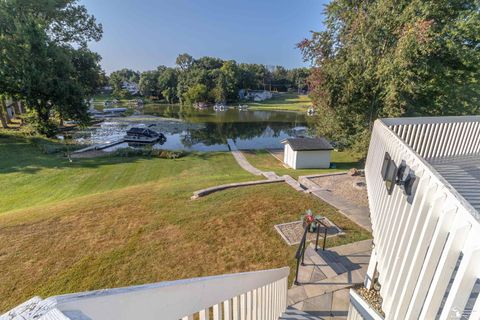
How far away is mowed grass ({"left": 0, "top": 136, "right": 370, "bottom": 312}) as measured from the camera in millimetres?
4527

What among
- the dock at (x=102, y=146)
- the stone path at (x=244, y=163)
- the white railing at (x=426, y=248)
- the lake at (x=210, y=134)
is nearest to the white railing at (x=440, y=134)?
the white railing at (x=426, y=248)

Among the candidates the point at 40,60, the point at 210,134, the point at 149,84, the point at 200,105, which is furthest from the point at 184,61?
the point at 40,60

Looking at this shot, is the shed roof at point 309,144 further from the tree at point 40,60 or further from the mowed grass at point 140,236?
the tree at point 40,60

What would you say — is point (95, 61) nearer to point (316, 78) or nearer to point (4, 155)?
point (4, 155)

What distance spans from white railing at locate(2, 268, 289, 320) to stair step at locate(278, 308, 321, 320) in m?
1.39

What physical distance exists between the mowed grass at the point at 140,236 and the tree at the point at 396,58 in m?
5.64

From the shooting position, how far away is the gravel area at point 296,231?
5.57 m

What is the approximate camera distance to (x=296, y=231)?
5.90m

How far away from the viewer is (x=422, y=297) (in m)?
1.66

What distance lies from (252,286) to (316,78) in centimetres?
1135

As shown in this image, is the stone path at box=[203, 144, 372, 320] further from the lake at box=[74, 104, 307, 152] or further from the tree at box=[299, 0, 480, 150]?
the lake at box=[74, 104, 307, 152]

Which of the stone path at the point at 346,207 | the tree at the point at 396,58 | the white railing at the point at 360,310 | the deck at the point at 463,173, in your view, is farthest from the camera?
the tree at the point at 396,58

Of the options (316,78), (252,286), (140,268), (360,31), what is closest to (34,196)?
(140,268)

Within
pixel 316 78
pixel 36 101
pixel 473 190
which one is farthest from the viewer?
pixel 36 101
